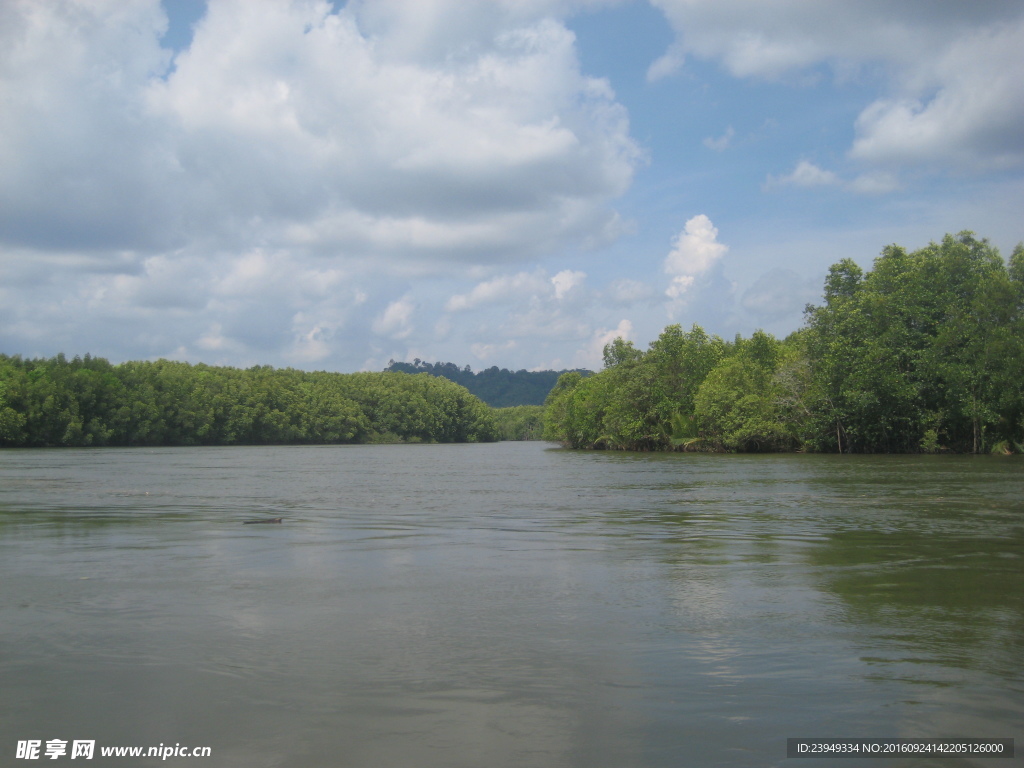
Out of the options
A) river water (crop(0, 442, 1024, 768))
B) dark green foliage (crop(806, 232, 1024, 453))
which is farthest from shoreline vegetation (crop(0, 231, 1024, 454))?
river water (crop(0, 442, 1024, 768))

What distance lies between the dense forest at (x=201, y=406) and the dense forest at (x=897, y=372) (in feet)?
295

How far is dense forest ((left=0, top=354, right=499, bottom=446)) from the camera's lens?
114 m

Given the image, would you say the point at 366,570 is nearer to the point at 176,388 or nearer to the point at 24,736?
the point at 24,736

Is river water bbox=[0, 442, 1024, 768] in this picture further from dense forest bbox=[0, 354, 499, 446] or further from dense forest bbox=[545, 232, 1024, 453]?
dense forest bbox=[0, 354, 499, 446]

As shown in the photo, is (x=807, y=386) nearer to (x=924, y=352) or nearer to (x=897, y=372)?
(x=897, y=372)

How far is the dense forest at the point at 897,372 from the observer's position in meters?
55.3

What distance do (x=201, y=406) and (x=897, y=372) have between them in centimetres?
11706

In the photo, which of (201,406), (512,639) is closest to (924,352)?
(512,639)

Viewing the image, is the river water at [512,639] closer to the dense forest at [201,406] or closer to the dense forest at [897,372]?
the dense forest at [897,372]

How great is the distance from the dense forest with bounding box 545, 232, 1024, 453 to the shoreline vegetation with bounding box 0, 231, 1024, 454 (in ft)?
0.42

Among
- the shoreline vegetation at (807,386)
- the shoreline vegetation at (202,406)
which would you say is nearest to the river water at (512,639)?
the shoreline vegetation at (807,386)

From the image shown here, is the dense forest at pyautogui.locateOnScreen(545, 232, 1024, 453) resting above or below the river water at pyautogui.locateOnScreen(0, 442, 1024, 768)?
above

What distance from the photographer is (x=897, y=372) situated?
6062 centimetres

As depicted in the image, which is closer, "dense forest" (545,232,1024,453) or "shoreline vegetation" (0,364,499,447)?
"dense forest" (545,232,1024,453)
